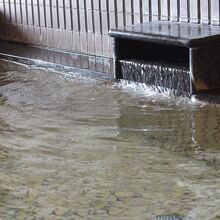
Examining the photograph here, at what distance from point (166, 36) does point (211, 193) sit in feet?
9.12

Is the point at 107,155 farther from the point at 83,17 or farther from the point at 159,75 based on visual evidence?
the point at 83,17

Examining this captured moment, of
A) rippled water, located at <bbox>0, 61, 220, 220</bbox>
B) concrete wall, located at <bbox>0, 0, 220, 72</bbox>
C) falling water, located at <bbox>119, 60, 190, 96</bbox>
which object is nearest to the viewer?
rippled water, located at <bbox>0, 61, 220, 220</bbox>

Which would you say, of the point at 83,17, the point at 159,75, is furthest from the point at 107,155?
the point at 83,17

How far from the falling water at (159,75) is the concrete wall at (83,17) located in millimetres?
645

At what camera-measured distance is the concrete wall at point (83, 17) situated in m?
6.96

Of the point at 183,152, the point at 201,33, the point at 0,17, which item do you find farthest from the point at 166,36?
the point at 0,17

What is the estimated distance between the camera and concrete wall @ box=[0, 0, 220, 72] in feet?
22.8

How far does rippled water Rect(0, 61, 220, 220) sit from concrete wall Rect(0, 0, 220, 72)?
1052 mm

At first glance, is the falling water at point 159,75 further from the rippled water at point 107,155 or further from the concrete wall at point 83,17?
the concrete wall at point 83,17

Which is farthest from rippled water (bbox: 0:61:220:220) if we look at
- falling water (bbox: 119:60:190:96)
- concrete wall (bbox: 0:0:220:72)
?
concrete wall (bbox: 0:0:220:72)

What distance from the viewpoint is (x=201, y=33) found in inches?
248

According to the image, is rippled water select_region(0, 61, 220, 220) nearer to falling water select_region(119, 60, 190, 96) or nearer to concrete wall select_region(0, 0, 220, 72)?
falling water select_region(119, 60, 190, 96)

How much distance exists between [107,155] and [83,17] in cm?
410

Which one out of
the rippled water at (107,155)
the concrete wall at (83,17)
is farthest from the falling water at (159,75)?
the concrete wall at (83,17)
